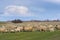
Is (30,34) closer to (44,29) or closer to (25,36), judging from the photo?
(25,36)

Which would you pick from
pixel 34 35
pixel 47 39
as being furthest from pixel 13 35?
pixel 47 39

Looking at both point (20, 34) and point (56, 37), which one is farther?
point (20, 34)

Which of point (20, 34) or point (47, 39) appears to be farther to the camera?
point (20, 34)

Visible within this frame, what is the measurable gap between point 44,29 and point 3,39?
21.7 feet

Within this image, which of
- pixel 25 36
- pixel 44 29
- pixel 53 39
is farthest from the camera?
pixel 44 29

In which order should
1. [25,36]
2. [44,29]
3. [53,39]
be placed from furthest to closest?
[44,29]
[25,36]
[53,39]

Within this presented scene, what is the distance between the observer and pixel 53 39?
19.6m

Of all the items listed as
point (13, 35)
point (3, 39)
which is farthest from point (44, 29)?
point (3, 39)

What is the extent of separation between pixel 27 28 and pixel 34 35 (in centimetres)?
380

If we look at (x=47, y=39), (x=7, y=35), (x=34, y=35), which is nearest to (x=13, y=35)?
(x=7, y=35)

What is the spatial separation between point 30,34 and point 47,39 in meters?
2.73

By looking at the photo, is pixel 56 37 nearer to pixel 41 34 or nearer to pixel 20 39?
pixel 41 34

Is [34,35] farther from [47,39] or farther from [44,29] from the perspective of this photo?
[44,29]

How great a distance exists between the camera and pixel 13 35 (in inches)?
845
